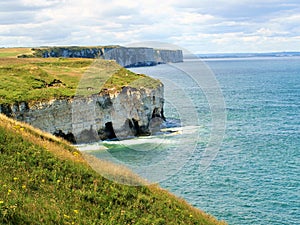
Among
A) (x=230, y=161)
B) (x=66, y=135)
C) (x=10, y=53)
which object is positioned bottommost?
(x=230, y=161)

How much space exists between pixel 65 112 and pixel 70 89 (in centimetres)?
483

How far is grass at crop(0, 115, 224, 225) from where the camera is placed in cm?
1102

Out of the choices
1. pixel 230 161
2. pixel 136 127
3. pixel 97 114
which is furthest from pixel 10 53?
pixel 230 161

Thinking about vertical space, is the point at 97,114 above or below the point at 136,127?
above

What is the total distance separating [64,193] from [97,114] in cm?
3889

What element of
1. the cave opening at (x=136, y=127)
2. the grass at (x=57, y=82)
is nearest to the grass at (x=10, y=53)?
the grass at (x=57, y=82)

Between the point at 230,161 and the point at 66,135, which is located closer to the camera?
the point at 230,161

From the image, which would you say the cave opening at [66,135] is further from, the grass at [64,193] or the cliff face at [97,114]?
the grass at [64,193]

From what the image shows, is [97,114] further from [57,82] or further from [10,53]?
[10,53]

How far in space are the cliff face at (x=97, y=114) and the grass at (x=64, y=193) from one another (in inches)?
1193

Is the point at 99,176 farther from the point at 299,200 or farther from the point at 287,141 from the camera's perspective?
the point at 287,141

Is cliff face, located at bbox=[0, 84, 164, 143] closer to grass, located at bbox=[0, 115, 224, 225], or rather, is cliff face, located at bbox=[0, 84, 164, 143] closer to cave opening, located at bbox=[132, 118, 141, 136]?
cave opening, located at bbox=[132, 118, 141, 136]

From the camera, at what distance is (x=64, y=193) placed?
12578 mm

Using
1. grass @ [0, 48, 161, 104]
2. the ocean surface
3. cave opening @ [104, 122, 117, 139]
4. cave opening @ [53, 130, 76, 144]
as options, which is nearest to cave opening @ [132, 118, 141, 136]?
the ocean surface
